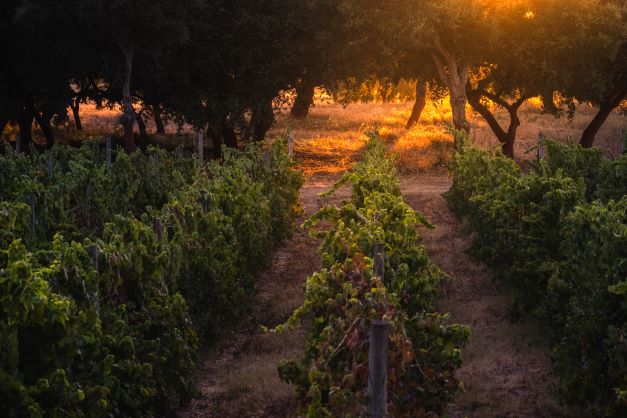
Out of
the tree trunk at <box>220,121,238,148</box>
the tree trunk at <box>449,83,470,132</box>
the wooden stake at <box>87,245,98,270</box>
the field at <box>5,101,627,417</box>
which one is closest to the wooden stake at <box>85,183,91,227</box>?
the field at <box>5,101,627,417</box>

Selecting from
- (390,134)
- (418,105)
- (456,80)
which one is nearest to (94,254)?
(456,80)

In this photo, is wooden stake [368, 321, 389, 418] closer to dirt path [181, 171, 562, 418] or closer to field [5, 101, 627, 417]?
field [5, 101, 627, 417]

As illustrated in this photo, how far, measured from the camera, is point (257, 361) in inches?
426

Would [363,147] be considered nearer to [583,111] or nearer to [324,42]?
[324,42]

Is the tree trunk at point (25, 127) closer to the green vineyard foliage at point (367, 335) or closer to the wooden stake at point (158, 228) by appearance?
the wooden stake at point (158, 228)

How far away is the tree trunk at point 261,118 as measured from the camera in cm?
3023

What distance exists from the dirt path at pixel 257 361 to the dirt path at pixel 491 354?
2.06m

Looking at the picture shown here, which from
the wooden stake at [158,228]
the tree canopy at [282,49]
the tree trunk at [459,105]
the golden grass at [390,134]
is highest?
the tree canopy at [282,49]

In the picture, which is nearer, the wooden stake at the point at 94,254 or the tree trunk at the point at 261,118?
the wooden stake at the point at 94,254

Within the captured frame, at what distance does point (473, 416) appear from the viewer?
29.9 ft

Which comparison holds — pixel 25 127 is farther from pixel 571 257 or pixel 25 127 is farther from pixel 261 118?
pixel 571 257

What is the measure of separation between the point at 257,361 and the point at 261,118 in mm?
20830

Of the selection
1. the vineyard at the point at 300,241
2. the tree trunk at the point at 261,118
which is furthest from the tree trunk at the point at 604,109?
the tree trunk at the point at 261,118

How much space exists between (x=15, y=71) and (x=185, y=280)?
72.4ft
